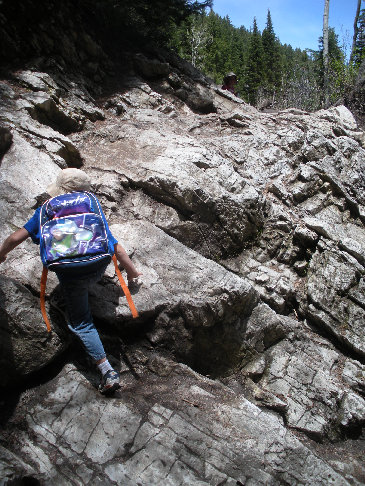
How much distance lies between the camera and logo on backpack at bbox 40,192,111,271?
3.19 metres

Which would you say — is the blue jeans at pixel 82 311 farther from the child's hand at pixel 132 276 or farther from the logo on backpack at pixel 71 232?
the child's hand at pixel 132 276

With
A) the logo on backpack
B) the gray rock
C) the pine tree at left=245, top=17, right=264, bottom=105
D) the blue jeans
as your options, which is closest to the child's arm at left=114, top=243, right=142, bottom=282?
the blue jeans

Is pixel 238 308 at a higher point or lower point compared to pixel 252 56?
lower

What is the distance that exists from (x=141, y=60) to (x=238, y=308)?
29.0 ft

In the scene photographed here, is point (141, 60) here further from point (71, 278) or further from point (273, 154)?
point (71, 278)

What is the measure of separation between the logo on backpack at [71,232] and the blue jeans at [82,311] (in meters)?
0.26

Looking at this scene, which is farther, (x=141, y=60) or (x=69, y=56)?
(x=141, y=60)

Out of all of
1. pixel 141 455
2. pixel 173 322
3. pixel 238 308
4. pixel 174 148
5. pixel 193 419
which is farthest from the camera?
pixel 174 148

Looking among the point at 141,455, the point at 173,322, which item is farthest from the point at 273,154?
the point at 141,455

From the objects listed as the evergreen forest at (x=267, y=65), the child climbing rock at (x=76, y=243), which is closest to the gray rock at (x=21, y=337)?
the child climbing rock at (x=76, y=243)

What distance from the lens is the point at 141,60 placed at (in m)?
10.4

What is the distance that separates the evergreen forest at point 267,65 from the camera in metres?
20.0

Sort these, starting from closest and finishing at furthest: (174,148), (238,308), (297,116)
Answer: (238,308)
(174,148)
(297,116)

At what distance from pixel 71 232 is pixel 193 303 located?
6.74 ft
